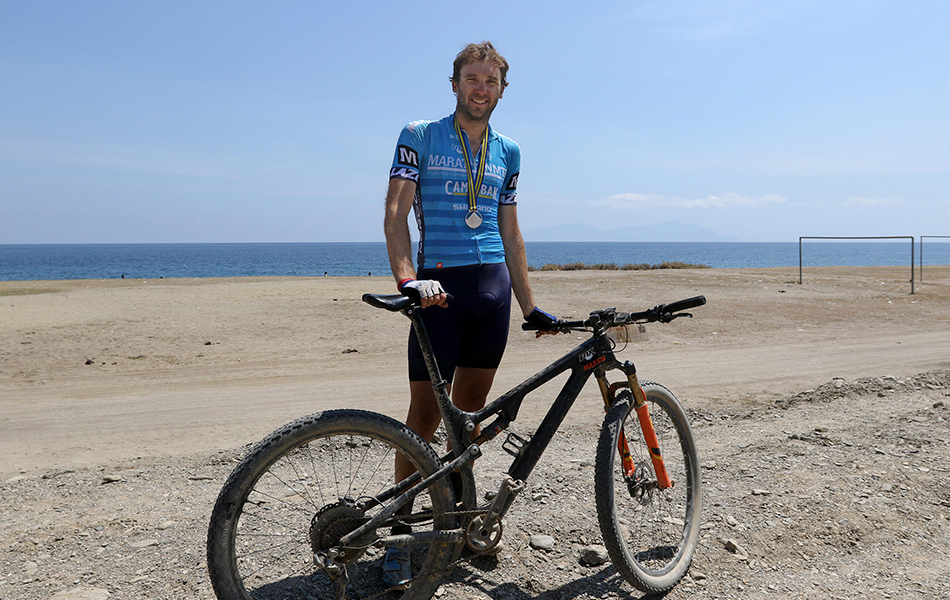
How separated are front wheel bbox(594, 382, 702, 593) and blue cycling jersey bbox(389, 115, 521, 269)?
3.44ft

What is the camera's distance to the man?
2.94 metres

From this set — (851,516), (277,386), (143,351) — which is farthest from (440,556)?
(143,351)

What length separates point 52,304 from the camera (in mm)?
15094

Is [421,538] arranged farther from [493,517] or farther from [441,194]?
[441,194]

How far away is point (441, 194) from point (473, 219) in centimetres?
19

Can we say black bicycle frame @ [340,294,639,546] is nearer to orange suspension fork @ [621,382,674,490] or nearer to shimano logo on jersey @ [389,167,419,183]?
orange suspension fork @ [621,382,674,490]

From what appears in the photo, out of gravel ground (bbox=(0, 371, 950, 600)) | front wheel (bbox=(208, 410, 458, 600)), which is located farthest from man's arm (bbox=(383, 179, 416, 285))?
gravel ground (bbox=(0, 371, 950, 600))

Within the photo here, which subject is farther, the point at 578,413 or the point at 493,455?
the point at 578,413

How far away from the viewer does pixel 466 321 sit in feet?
10.1

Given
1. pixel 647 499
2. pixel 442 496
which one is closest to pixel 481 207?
pixel 442 496

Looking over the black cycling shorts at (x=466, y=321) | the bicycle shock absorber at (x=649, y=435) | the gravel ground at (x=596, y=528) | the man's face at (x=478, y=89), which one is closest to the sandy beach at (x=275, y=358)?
the gravel ground at (x=596, y=528)

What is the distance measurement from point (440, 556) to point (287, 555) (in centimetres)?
93

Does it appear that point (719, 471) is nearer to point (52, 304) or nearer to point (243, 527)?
point (243, 527)

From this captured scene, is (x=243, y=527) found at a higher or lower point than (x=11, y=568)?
higher
